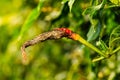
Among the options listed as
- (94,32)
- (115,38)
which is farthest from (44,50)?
(115,38)

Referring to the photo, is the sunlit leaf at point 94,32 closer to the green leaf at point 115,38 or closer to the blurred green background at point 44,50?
the green leaf at point 115,38

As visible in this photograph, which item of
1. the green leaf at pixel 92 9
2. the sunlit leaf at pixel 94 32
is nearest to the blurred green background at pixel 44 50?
the sunlit leaf at pixel 94 32

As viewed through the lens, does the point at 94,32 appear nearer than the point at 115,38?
No

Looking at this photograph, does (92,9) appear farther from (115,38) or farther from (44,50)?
(44,50)

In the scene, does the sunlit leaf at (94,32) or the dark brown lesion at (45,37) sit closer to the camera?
the dark brown lesion at (45,37)

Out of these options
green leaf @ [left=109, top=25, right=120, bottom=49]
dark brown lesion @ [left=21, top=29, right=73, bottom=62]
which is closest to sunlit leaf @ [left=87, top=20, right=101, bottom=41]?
green leaf @ [left=109, top=25, right=120, bottom=49]

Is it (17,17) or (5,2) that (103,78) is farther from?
(5,2)

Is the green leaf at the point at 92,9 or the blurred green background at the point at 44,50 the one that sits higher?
the blurred green background at the point at 44,50

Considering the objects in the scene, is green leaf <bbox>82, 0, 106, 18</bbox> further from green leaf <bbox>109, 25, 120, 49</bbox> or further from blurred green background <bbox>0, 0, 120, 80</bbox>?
blurred green background <bbox>0, 0, 120, 80</bbox>

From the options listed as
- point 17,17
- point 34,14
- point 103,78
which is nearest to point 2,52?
point 17,17

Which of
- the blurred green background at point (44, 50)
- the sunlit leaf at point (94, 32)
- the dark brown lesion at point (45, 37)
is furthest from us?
the blurred green background at point (44, 50)

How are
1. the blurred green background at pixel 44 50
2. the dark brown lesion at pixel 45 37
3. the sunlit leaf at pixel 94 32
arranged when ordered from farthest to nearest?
the blurred green background at pixel 44 50 < the sunlit leaf at pixel 94 32 < the dark brown lesion at pixel 45 37
